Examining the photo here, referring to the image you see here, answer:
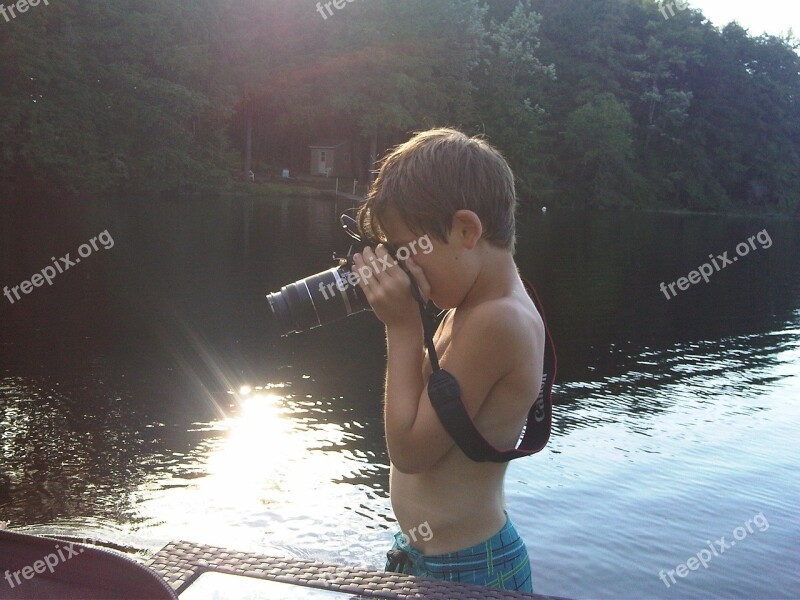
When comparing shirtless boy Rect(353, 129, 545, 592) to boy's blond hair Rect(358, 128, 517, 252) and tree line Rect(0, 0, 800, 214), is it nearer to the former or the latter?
boy's blond hair Rect(358, 128, 517, 252)

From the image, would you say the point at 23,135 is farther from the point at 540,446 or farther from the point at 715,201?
the point at 715,201

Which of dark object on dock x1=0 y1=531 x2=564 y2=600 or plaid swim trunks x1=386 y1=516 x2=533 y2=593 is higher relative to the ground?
dark object on dock x1=0 y1=531 x2=564 y2=600

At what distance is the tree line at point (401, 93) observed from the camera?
31.9 metres

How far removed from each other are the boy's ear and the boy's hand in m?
0.10

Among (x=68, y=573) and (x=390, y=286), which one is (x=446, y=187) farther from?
(x=68, y=573)

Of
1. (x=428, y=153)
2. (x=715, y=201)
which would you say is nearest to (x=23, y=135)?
(x=428, y=153)

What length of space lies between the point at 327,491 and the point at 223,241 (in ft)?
43.8

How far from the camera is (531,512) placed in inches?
189
